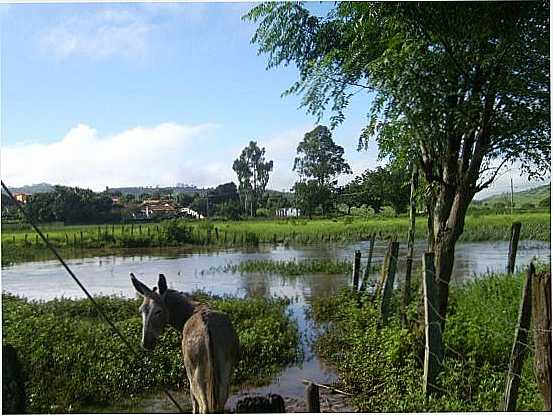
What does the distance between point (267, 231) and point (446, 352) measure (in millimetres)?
995

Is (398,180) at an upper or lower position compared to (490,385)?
upper

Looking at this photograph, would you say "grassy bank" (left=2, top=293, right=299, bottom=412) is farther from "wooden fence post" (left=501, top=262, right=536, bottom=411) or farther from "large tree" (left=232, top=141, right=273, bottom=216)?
"wooden fence post" (left=501, top=262, right=536, bottom=411)

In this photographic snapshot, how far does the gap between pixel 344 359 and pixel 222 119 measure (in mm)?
1196

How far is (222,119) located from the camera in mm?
2885

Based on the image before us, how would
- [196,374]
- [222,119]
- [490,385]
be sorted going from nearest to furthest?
[196,374]
[490,385]
[222,119]

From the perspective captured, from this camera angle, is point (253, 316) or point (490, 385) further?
point (253, 316)

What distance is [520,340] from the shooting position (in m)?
2.29

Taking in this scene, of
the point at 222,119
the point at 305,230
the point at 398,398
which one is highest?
the point at 222,119

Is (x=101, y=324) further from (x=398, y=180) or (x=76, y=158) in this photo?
(x=398, y=180)

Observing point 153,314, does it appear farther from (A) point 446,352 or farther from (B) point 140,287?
(A) point 446,352

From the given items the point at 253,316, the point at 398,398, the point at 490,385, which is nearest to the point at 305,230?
the point at 253,316

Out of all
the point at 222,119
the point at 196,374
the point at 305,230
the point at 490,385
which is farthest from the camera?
the point at 305,230

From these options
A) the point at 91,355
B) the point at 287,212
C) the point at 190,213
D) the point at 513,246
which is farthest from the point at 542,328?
the point at 91,355

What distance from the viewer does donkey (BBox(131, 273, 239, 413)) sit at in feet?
7.71
